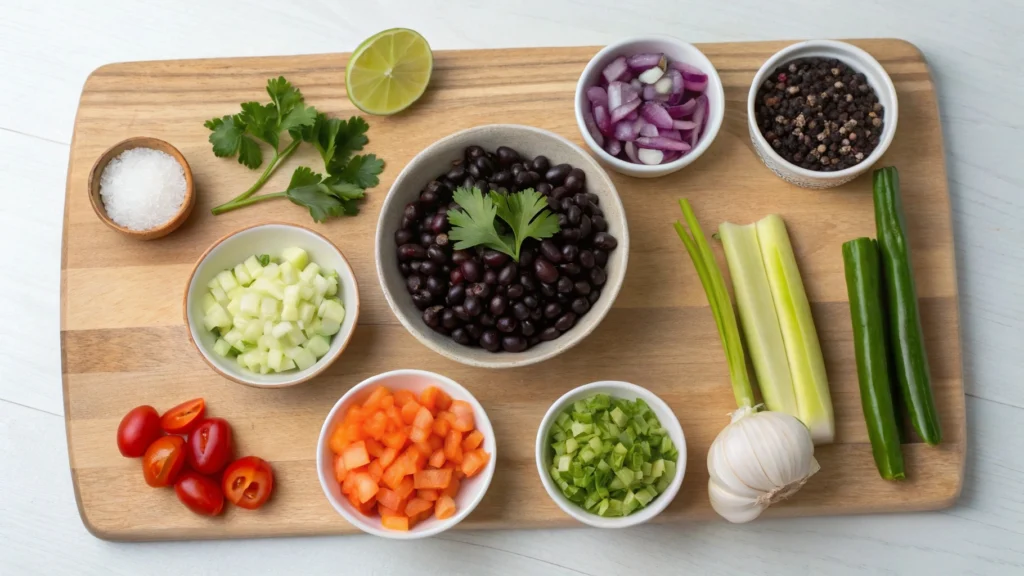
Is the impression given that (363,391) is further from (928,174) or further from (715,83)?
(928,174)

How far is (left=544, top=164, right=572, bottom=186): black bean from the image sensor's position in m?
1.99

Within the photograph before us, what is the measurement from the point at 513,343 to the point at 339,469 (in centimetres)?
53

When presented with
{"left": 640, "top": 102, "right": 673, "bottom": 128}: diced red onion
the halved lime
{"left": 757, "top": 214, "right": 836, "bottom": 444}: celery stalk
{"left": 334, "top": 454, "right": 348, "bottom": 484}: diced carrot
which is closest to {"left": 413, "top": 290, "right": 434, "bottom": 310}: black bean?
{"left": 334, "top": 454, "right": 348, "bottom": 484}: diced carrot

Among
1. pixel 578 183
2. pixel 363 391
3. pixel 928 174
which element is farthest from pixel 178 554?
pixel 928 174

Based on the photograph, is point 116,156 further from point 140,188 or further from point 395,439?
point 395,439

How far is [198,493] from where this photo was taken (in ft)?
6.61

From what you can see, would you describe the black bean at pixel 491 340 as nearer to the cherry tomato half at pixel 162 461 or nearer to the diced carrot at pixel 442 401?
the diced carrot at pixel 442 401

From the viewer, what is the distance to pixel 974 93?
2336 millimetres

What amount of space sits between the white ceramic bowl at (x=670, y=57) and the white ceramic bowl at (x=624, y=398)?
571 mm

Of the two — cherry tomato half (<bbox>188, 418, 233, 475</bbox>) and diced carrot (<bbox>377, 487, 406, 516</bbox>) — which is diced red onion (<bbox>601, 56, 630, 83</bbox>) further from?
cherry tomato half (<bbox>188, 418, 233, 475</bbox>)

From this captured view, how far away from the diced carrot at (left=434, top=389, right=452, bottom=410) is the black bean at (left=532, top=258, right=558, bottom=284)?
390 millimetres

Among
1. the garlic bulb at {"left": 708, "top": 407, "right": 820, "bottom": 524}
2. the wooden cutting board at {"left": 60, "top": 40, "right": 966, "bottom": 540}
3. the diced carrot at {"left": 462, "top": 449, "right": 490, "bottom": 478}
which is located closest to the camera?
the garlic bulb at {"left": 708, "top": 407, "right": 820, "bottom": 524}

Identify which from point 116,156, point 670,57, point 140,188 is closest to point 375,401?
point 140,188

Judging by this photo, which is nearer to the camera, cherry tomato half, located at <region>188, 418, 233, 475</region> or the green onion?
the green onion
